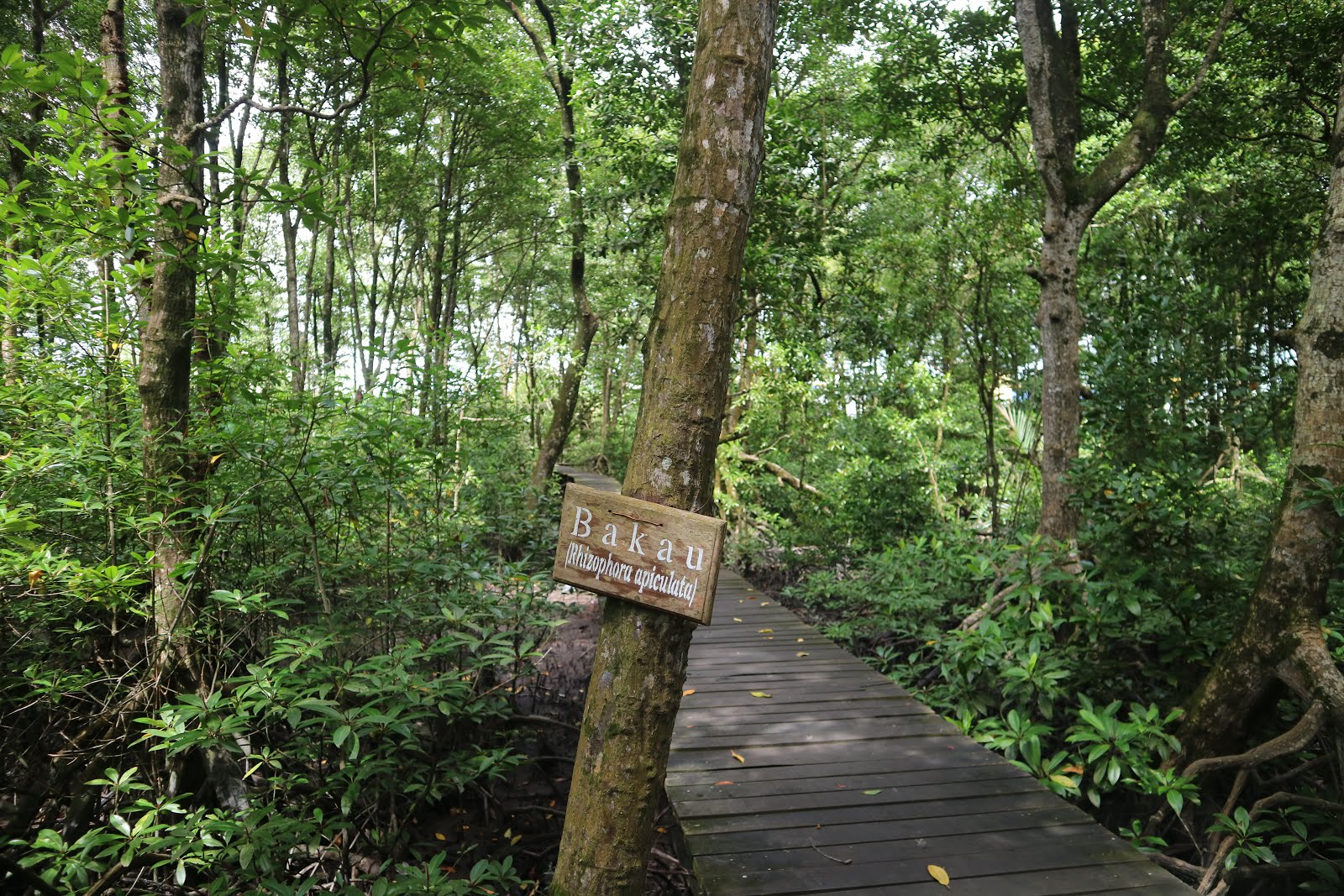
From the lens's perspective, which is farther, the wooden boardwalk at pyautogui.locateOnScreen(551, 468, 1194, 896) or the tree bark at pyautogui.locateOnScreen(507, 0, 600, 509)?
the tree bark at pyautogui.locateOnScreen(507, 0, 600, 509)

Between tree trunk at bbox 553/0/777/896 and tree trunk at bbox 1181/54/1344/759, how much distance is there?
2885 millimetres

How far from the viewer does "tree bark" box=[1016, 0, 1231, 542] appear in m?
5.87

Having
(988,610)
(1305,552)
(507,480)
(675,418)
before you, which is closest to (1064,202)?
(988,610)

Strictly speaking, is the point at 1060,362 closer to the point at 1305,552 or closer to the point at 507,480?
the point at 1305,552

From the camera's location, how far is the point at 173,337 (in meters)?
3.49

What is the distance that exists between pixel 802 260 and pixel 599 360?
19.2 feet

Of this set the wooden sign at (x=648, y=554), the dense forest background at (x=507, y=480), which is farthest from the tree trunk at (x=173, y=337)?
the wooden sign at (x=648, y=554)

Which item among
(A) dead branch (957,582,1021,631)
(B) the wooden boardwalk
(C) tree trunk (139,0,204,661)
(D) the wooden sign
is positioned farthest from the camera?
(A) dead branch (957,582,1021,631)

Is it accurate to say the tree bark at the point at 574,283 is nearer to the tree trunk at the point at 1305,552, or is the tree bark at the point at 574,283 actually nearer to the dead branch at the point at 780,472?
the dead branch at the point at 780,472

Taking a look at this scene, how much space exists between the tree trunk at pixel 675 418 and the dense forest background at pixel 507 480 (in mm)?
909

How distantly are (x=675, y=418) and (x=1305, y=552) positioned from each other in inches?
128

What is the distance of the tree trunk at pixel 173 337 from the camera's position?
3.20 meters

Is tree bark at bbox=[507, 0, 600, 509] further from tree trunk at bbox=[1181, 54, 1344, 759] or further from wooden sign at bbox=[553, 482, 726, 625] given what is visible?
wooden sign at bbox=[553, 482, 726, 625]

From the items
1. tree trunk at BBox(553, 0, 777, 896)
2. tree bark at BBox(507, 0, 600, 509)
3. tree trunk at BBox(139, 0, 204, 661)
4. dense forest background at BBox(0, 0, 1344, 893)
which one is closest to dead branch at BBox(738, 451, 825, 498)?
dense forest background at BBox(0, 0, 1344, 893)
